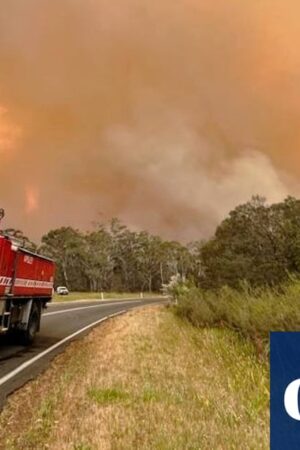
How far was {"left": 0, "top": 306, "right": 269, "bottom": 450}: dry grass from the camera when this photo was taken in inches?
234

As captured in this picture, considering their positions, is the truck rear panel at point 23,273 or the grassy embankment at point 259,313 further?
the truck rear panel at point 23,273

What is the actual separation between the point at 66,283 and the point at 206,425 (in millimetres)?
101179

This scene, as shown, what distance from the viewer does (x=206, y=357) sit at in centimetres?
1209

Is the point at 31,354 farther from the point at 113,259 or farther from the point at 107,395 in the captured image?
the point at 113,259

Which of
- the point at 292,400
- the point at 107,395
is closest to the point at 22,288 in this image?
the point at 107,395

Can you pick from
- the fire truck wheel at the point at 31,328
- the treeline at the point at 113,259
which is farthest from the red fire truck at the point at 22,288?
the treeline at the point at 113,259

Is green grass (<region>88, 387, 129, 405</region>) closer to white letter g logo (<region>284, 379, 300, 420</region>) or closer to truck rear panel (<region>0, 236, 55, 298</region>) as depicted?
truck rear panel (<region>0, 236, 55, 298</region>)

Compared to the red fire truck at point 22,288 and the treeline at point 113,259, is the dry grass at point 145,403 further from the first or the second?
the treeline at point 113,259

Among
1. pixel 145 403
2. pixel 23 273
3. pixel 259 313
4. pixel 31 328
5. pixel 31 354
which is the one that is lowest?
pixel 145 403

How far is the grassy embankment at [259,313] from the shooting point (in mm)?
10492

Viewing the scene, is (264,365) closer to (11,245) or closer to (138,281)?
(11,245)

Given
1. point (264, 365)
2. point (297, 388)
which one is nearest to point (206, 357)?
point (264, 365)

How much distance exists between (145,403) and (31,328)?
8.24 m

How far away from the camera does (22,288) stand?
Answer: 13859mm
